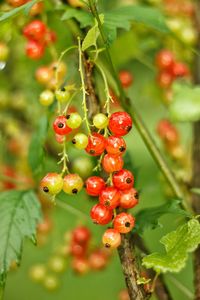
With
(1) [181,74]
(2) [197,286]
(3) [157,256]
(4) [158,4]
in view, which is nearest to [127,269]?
(3) [157,256]

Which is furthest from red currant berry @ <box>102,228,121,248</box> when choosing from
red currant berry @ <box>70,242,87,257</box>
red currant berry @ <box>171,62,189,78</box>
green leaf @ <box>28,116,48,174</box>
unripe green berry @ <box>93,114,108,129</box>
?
red currant berry @ <box>171,62,189,78</box>

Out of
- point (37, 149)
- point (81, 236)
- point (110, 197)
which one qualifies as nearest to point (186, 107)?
point (110, 197)

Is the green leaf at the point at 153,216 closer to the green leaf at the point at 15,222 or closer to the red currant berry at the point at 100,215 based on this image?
the red currant berry at the point at 100,215

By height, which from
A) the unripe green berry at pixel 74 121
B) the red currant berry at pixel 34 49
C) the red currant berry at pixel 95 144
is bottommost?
the red currant berry at pixel 95 144

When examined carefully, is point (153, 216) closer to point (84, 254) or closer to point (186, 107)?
point (186, 107)

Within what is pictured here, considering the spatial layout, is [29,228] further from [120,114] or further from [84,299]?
[84,299]

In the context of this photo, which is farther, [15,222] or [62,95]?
[15,222]

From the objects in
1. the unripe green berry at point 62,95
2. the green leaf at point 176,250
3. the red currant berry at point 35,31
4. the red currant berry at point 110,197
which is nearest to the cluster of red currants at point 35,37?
the red currant berry at point 35,31
